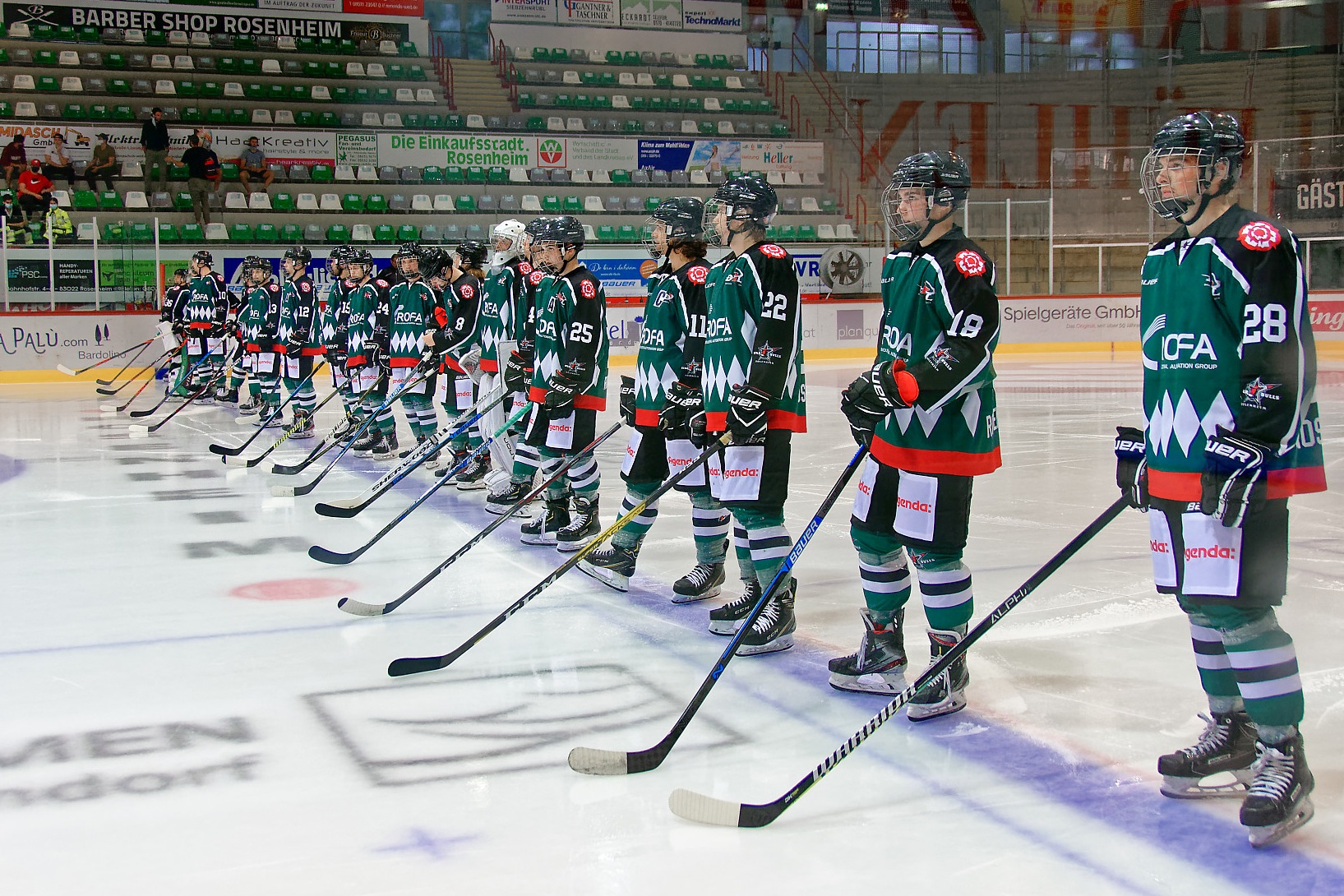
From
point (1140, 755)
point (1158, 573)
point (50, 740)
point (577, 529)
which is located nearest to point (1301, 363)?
point (1158, 573)

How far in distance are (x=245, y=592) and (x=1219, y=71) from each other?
67.7 ft

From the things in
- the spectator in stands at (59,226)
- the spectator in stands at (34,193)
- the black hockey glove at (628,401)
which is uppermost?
the spectator in stands at (34,193)

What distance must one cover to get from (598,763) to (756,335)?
1.50m

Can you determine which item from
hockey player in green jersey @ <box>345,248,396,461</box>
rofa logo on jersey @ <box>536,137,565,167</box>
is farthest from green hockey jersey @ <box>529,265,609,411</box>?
rofa logo on jersey @ <box>536,137,565,167</box>

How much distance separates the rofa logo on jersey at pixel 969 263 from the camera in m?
3.06

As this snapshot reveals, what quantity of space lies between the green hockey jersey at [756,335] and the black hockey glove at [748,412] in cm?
3

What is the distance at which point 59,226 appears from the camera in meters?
15.1

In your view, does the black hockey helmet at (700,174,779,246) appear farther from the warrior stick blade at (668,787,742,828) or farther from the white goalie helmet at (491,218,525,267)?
the white goalie helmet at (491,218,525,267)

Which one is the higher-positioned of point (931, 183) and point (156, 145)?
point (156, 145)

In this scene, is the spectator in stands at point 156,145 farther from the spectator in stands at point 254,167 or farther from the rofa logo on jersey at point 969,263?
the rofa logo on jersey at point 969,263

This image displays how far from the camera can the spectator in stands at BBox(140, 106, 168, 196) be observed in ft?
57.0

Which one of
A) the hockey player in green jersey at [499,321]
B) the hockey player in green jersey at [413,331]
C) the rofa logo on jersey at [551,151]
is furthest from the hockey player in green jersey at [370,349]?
the rofa logo on jersey at [551,151]

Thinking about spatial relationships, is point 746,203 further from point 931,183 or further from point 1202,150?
point 1202,150

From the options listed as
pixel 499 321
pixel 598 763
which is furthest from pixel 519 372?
pixel 598 763
